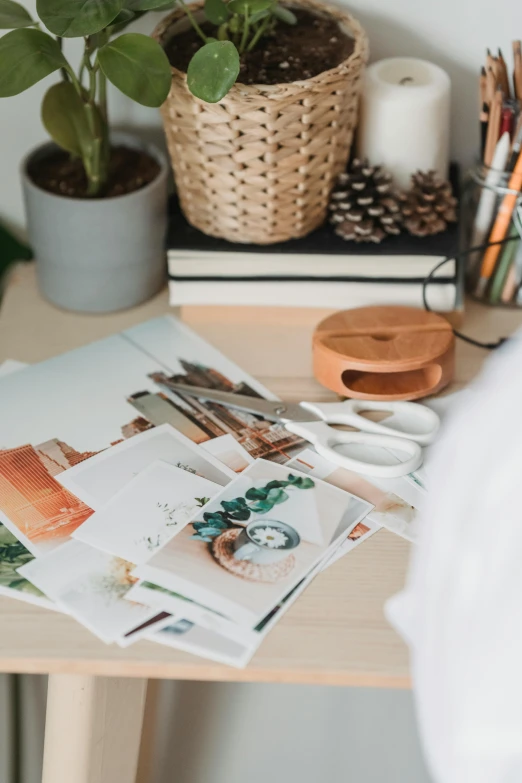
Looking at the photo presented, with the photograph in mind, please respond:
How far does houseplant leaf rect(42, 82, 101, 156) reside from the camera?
0.72 meters

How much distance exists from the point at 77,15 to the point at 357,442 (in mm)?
362

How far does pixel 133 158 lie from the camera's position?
2.68 feet

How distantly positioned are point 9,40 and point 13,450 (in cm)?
30

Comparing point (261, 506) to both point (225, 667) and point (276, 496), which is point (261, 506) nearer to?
point (276, 496)

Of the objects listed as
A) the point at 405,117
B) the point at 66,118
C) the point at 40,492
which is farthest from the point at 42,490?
the point at 405,117

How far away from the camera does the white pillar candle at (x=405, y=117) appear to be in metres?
0.74

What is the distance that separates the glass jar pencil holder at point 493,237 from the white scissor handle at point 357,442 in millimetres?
219

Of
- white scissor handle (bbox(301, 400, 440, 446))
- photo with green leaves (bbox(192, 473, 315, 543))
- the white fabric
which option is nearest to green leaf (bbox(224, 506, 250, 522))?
photo with green leaves (bbox(192, 473, 315, 543))

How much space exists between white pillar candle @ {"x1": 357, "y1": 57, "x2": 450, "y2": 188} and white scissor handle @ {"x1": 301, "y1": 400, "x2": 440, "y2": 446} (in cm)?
23

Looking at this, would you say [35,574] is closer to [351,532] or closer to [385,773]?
[351,532]

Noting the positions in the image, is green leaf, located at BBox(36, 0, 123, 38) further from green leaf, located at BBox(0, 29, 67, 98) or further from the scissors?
the scissors

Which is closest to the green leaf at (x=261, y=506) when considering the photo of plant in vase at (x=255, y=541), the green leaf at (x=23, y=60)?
the photo of plant in vase at (x=255, y=541)

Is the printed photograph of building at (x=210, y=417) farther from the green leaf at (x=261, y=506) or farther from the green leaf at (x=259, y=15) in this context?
the green leaf at (x=259, y=15)

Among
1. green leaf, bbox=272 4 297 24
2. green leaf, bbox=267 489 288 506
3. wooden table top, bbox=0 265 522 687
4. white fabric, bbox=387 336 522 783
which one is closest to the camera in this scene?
white fabric, bbox=387 336 522 783
